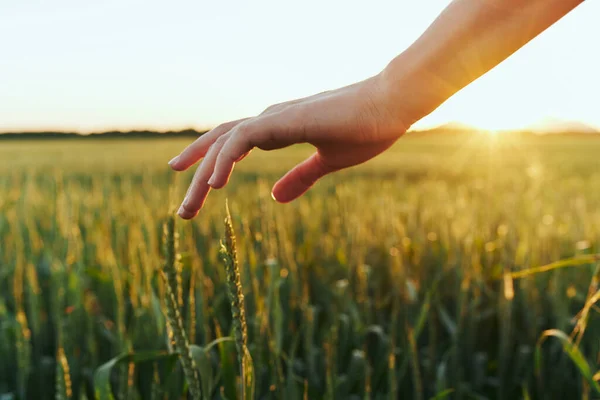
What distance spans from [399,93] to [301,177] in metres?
0.33

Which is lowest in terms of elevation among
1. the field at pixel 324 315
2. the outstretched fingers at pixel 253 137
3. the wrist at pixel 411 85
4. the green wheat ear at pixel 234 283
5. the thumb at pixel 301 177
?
the field at pixel 324 315

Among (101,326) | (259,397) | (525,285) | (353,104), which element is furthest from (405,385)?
(353,104)

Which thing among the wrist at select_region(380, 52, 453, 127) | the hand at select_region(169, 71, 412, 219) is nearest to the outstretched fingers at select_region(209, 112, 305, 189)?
the hand at select_region(169, 71, 412, 219)

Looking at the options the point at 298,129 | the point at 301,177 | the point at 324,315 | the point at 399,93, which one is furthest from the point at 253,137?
the point at 324,315

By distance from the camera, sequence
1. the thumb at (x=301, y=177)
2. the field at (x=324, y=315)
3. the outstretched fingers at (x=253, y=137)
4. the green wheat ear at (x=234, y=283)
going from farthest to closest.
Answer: the field at (x=324, y=315)
the thumb at (x=301, y=177)
the outstretched fingers at (x=253, y=137)
the green wheat ear at (x=234, y=283)

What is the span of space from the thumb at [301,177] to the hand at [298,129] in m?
0.15

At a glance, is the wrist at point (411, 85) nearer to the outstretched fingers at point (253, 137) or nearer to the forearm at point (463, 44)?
the forearm at point (463, 44)

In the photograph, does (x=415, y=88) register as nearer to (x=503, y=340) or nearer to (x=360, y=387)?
(x=360, y=387)

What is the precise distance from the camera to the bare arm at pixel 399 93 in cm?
78

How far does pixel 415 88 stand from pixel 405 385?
1117 mm

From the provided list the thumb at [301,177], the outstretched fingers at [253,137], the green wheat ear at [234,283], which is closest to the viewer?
the green wheat ear at [234,283]

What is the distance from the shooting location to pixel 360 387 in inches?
60.1

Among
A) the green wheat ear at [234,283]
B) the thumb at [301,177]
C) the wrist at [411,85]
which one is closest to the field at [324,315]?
the thumb at [301,177]

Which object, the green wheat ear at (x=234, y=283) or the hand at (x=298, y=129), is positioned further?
the hand at (x=298, y=129)
